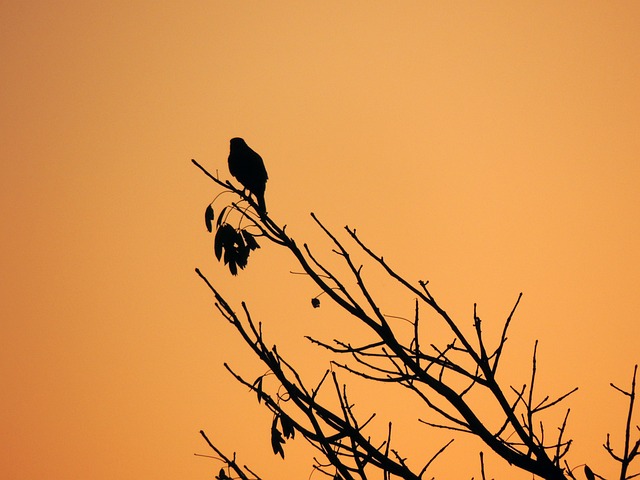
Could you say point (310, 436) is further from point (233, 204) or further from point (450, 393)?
point (233, 204)

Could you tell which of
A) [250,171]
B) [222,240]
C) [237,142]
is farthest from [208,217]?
[237,142]

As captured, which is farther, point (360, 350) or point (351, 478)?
point (360, 350)

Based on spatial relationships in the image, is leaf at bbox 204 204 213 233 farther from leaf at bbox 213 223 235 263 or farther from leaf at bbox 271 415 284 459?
leaf at bbox 271 415 284 459

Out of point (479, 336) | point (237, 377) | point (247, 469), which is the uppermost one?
point (479, 336)

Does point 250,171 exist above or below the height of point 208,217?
above

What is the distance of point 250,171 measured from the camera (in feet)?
22.2

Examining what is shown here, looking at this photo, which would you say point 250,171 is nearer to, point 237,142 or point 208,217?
point 237,142

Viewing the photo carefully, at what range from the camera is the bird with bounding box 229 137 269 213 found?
6758 mm

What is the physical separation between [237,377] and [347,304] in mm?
456

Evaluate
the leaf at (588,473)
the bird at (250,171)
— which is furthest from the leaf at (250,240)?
the bird at (250,171)

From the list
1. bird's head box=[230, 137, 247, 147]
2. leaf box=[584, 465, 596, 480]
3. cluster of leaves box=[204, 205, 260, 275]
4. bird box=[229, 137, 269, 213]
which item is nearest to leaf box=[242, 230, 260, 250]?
cluster of leaves box=[204, 205, 260, 275]

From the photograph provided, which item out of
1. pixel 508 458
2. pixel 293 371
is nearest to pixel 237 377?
pixel 293 371

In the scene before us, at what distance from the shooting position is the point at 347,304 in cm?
239

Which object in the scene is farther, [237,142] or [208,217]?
[237,142]
